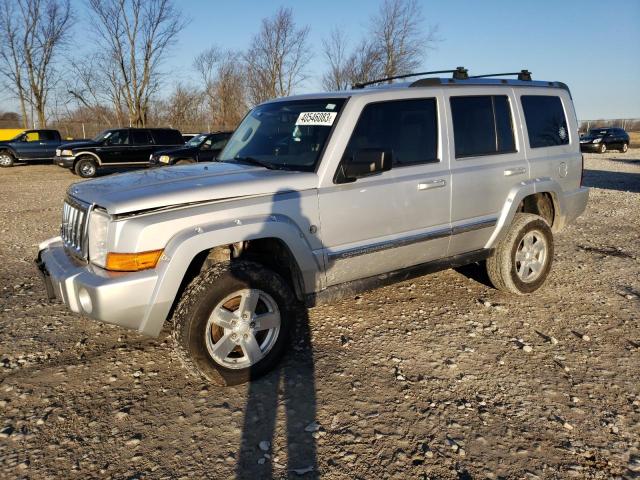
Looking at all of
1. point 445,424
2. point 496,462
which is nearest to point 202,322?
point 445,424

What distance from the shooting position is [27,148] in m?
21.0

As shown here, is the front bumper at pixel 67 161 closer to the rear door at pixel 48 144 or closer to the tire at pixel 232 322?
the rear door at pixel 48 144

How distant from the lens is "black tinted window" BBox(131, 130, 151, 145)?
662 inches

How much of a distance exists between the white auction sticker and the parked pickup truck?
21.5 meters

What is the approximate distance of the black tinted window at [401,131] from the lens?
354 centimetres

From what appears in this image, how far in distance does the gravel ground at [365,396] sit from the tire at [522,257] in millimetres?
161

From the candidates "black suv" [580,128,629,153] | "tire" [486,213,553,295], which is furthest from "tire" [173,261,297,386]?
"black suv" [580,128,629,153]

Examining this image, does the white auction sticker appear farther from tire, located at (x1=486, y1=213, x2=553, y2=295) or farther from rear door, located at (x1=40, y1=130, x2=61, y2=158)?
rear door, located at (x1=40, y1=130, x2=61, y2=158)

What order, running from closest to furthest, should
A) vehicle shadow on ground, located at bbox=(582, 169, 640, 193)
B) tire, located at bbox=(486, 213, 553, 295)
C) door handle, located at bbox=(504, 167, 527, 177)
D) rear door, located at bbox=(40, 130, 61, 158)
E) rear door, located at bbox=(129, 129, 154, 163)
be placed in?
door handle, located at bbox=(504, 167, 527, 177) < tire, located at bbox=(486, 213, 553, 295) < vehicle shadow on ground, located at bbox=(582, 169, 640, 193) < rear door, located at bbox=(129, 129, 154, 163) < rear door, located at bbox=(40, 130, 61, 158)

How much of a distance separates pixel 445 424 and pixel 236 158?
262 centimetres

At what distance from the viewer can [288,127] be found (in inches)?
150

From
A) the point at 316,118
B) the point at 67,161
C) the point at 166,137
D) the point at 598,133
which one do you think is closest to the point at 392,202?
the point at 316,118

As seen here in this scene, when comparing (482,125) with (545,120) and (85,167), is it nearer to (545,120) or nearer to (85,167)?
(545,120)

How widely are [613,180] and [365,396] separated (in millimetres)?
14426
